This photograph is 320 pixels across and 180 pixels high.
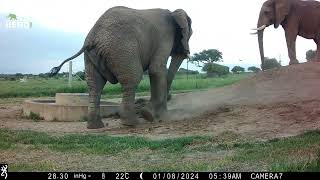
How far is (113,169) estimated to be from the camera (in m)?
7.50

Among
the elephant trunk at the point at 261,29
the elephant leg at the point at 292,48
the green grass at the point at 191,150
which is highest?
the elephant trunk at the point at 261,29

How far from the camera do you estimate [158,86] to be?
560 inches

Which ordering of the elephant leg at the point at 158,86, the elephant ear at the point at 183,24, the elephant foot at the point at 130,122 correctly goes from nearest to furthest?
the elephant foot at the point at 130,122
the elephant leg at the point at 158,86
the elephant ear at the point at 183,24

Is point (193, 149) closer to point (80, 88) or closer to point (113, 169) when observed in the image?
point (113, 169)

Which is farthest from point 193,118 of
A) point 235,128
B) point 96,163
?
point 96,163

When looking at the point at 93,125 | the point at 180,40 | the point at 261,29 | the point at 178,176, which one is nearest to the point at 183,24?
the point at 180,40

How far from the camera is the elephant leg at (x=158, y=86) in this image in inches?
550

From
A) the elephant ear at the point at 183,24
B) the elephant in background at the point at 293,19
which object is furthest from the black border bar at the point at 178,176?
the elephant in background at the point at 293,19

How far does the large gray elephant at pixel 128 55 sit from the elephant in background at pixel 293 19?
16.1ft

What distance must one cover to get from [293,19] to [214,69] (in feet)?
119

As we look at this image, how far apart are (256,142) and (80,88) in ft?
66.1

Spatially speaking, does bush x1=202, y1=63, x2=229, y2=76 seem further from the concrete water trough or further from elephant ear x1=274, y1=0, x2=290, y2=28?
the concrete water trough

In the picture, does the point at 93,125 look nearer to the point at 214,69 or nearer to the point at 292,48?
the point at 292,48

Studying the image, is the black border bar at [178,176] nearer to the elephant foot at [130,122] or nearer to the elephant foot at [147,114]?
the elephant foot at [130,122]
